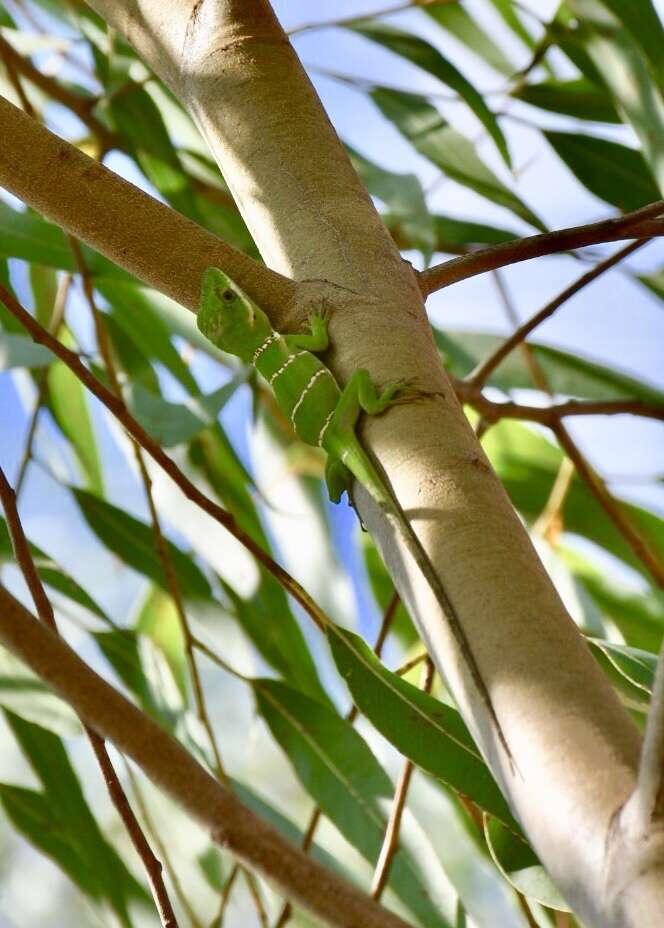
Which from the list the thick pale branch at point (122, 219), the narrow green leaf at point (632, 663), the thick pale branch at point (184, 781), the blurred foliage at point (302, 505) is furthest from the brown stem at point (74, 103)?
the thick pale branch at point (184, 781)

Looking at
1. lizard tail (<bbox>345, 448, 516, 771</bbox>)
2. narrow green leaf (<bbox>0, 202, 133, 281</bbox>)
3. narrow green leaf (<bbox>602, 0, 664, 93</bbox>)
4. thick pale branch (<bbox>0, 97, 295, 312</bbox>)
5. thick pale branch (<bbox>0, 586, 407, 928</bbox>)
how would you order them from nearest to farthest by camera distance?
1. thick pale branch (<bbox>0, 586, 407, 928</bbox>)
2. lizard tail (<bbox>345, 448, 516, 771</bbox>)
3. thick pale branch (<bbox>0, 97, 295, 312</bbox>)
4. narrow green leaf (<bbox>602, 0, 664, 93</bbox>)
5. narrow green leaf (<bbox>0, 202, 133, 281</bbox>)

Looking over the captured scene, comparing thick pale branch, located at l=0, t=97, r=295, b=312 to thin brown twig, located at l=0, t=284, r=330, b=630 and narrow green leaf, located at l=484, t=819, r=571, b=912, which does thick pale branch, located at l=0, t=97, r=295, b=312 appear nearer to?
thin brown twig, located at l=0, t=284, r=330, b=630

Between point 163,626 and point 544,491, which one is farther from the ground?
point 544,491

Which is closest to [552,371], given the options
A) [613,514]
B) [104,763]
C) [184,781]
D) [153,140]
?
[613,514]

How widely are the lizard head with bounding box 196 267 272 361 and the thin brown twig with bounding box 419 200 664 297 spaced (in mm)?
168

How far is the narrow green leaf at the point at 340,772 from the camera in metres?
1.24

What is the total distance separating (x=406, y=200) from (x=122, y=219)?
0.75m

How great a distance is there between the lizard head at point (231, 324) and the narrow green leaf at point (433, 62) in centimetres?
43

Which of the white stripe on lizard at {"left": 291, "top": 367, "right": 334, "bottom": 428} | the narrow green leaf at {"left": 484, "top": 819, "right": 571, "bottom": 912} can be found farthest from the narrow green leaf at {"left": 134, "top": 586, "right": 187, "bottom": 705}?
the narrow green leaf at {"left": 484, "top": 819, "right": 571, "bottom": 912}

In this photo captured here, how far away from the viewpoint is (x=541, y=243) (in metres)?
0.86

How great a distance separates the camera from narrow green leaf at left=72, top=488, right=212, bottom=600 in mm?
1619

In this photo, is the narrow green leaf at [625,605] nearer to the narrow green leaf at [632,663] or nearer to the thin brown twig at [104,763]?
the narrow green leaf at [632,663]

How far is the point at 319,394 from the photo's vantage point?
952mm

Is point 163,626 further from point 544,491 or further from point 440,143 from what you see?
point 440,143
